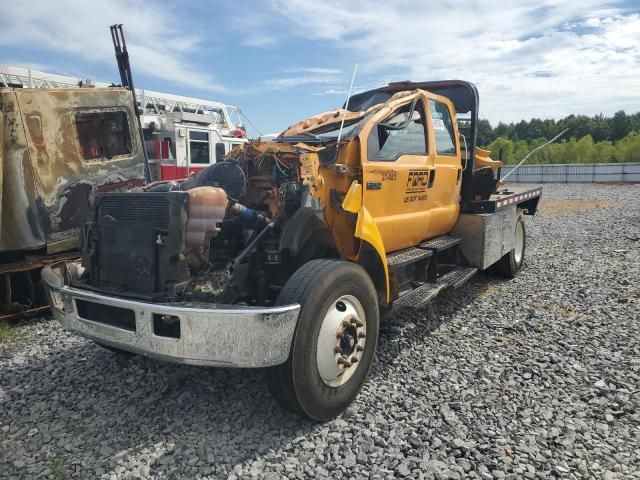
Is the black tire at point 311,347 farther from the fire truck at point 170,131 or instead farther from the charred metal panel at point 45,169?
the fire truck at point 170,131

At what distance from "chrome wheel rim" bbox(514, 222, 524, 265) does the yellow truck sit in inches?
119

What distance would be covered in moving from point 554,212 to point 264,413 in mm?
15938

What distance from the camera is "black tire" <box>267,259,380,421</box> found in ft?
10.3

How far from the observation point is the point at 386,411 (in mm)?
3576

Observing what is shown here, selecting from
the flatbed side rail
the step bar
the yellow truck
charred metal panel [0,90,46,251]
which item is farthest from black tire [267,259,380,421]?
charred metal panel [0,90,46,251]

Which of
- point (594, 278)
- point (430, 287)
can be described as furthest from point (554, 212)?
point (430, 287)

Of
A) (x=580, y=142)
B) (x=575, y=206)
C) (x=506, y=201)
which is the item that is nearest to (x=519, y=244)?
(x=506, y=201)

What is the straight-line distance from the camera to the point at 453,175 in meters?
5.70

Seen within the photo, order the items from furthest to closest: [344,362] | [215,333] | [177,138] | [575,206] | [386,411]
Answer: [575,206]
[177,138]
[386,411]
[344,362]
[215,333]

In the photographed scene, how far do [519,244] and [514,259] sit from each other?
1.43 ft

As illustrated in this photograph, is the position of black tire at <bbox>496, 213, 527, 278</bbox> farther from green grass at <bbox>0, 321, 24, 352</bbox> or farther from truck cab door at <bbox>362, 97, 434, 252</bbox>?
green grass at <bbox>0, 321, 24, 352</bbox>

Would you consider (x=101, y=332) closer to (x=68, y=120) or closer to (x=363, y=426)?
(x=363, y=426)

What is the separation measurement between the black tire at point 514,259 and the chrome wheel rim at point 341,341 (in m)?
4.29

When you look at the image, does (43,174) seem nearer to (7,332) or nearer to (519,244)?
(7,332)
